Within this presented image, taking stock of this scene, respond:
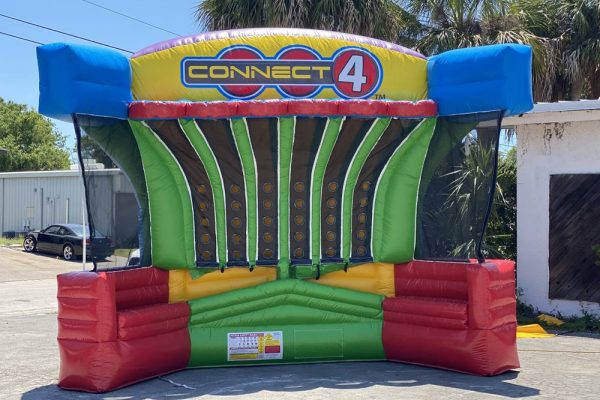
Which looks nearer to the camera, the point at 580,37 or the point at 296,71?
the point at 296,71

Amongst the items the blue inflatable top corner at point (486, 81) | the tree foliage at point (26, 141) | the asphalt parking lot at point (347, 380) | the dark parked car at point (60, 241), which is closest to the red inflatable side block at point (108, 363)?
the asphalt parking lot at point (347, 380)

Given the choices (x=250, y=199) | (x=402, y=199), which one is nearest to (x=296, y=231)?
(x=250, y=199)

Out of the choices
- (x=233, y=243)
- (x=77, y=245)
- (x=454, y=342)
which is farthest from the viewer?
(x=77, y=245)

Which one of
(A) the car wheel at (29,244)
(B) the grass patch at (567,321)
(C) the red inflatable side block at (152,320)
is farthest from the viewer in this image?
(A) the car wheel at (29,244)

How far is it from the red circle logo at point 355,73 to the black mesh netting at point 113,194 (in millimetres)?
2279

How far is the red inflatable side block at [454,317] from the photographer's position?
762 cm

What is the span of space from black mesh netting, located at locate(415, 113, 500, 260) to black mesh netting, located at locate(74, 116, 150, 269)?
3.13 metres

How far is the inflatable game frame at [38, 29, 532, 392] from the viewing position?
7.45m

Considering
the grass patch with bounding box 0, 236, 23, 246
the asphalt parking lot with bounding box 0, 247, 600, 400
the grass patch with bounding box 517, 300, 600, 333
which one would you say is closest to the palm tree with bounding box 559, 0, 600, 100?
the grass patch with bounding box 517, 300, 600, 333

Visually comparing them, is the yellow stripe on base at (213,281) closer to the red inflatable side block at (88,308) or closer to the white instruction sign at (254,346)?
the white instruction sign at (254,346)

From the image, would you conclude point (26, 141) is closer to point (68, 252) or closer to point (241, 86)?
point (68, 252)

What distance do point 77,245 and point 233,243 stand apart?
16868 mm

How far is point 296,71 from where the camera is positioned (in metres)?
7.86

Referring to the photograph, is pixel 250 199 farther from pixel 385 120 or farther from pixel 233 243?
pixel 385 120
